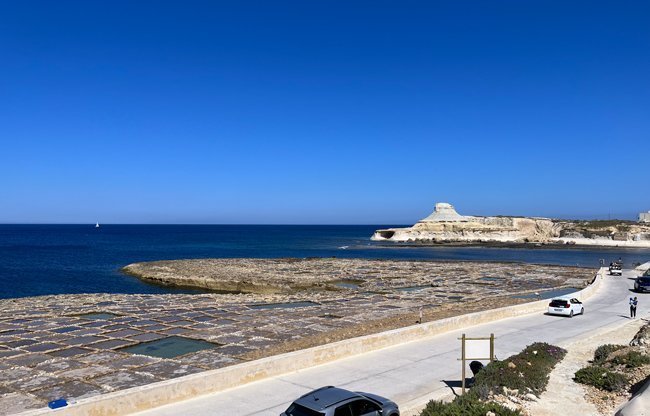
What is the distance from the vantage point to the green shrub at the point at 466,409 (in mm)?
10156

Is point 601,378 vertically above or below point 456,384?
above

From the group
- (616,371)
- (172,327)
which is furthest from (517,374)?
(172,327)

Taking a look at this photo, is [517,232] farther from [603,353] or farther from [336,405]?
[336,405]

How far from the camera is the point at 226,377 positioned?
12641 millimetres

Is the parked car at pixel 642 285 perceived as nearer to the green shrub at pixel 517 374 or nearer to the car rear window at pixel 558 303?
the car rear window at pixel 558 303

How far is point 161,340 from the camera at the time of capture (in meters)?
21.6

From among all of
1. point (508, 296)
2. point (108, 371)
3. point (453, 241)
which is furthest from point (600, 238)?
point (108, 371)

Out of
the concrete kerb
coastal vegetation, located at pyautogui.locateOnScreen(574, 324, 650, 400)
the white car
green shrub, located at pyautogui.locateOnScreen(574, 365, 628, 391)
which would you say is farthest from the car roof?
the white car

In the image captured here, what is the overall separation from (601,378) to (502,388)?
11.0 ft

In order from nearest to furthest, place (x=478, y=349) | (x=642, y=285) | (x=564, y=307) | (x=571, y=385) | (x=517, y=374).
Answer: (x=478, y=349), (x=517, y=374), (x=571, y=385), (x=564, y=307), (x=642, y=285)

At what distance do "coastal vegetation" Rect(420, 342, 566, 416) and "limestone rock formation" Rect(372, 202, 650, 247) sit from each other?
144 meters

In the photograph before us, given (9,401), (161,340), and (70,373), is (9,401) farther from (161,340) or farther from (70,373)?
(161,340)

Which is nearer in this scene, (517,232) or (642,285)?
(642,285)

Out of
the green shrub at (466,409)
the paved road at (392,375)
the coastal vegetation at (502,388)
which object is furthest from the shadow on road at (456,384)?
the green shrub at (466,409)
